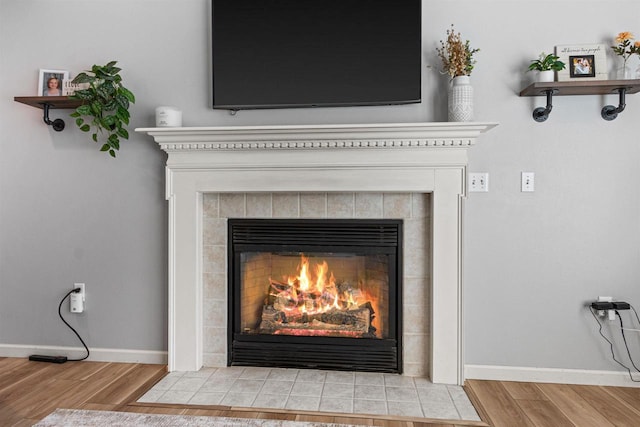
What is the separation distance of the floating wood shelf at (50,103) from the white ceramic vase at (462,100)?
6.66ft

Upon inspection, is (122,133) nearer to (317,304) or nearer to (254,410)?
(317,304)

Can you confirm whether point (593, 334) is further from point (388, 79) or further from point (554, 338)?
point (388, 79)

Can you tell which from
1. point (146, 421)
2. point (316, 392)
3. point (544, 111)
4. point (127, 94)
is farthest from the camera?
point (127, 94)

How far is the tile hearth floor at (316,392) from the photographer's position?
210 centimetres

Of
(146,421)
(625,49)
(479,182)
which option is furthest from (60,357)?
(625,49)

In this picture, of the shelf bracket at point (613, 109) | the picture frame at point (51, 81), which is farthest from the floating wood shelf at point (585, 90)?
the picture frame at point (51, 81)

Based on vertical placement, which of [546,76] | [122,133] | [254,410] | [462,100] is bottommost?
[254,410]

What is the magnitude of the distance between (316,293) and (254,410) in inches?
30.5

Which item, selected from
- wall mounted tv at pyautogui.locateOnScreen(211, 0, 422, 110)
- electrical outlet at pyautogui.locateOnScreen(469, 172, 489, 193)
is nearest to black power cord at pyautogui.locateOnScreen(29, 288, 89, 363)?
wall mounted tv at pyautogui.locateOnScreen(211, 0, 422, 110)

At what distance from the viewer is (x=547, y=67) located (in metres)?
2.29

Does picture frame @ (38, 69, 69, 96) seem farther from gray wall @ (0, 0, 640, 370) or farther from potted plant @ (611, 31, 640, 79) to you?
potted plant @ (611, 31, 640, 79)

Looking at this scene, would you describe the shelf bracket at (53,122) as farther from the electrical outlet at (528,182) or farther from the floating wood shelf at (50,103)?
the electrical outlet at (528,182)

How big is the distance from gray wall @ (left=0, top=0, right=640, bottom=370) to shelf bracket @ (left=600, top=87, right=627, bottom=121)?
0.05m

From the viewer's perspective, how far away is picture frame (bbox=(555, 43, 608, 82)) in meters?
2.33
